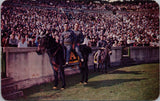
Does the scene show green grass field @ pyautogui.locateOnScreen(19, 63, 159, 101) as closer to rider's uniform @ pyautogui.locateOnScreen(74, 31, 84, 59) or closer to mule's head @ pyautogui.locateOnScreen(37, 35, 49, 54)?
rider's uniform @ pyautogui.locateOnScreen(74, 31, 84, 59)

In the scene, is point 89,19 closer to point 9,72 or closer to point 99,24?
point 99,24

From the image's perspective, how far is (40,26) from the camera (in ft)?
11.0

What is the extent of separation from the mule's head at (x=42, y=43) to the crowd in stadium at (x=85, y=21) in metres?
0.18

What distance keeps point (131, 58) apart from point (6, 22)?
2.93 metres

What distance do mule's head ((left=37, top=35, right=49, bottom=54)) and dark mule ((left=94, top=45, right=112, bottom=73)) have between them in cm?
128

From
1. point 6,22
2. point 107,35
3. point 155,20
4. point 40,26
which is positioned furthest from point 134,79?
point 6,22

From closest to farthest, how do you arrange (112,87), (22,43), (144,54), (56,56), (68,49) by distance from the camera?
(22,43), (56,56), (68,49), (112,87), (144,54)

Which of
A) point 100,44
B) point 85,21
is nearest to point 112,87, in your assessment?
point 100,44

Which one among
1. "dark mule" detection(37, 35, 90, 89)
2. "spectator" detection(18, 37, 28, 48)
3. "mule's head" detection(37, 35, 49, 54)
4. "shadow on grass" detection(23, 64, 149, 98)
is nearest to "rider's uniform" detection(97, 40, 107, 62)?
"shadow on grass" detection(23, 64, 149, 98)

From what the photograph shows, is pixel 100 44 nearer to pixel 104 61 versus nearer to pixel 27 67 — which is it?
pixel 104 61

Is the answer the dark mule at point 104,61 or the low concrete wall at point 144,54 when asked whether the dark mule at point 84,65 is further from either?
the low concrete wall at point 144,54

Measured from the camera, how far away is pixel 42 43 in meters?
3.10

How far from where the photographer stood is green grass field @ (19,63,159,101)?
3.27 metres

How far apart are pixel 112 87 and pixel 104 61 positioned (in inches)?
26.2
